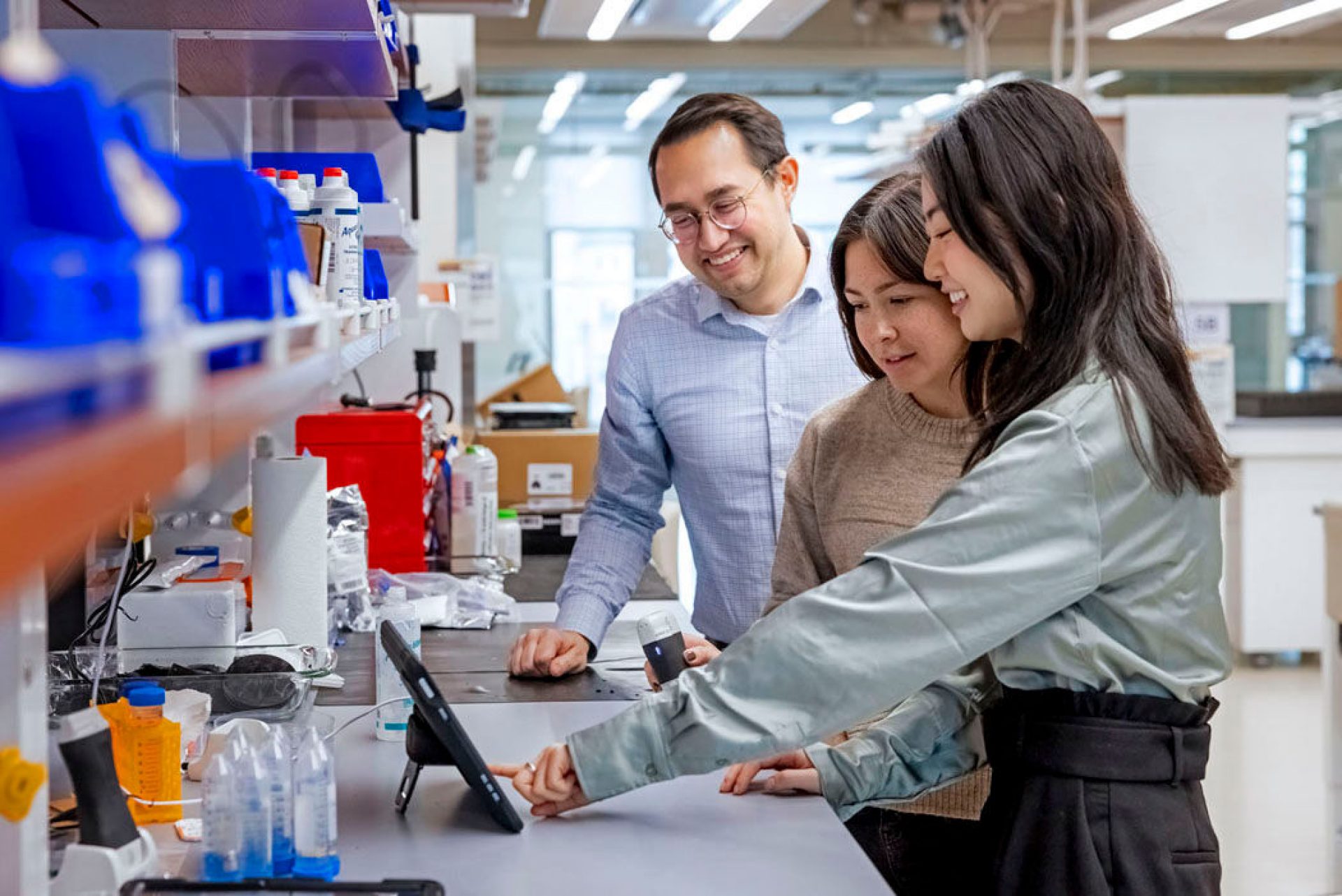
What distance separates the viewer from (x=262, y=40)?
2463 mm

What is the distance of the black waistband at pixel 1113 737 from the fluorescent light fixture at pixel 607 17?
3.62 m

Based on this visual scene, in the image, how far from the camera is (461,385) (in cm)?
531

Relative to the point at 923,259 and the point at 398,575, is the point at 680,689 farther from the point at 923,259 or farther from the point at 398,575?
the point at 398,575

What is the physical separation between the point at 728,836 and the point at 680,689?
21 centimetres

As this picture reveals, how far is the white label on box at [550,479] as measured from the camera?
16.0 ft

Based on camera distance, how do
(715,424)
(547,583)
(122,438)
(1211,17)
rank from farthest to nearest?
(1211,17)
(547,583)
(715,424)
(122,438)

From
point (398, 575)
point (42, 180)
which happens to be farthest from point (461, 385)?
point (42, 180)

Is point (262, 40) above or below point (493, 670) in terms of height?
above

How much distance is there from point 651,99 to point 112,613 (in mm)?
9361

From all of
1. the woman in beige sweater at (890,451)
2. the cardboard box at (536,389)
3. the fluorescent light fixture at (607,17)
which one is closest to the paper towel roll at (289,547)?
the woman in beige sweater at (890,451)

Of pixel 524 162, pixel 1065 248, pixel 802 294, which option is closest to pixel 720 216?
pixel 802 294

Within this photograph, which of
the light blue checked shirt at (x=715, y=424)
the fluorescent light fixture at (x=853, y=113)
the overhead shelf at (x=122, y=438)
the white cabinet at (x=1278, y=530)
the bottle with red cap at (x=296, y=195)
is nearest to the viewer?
the overhead shelf at (x=122, y=438)

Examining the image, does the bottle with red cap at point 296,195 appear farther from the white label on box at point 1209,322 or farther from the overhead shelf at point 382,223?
the white label on box at point 1209,322

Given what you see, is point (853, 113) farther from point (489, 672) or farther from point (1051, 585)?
point (1051, 585)
